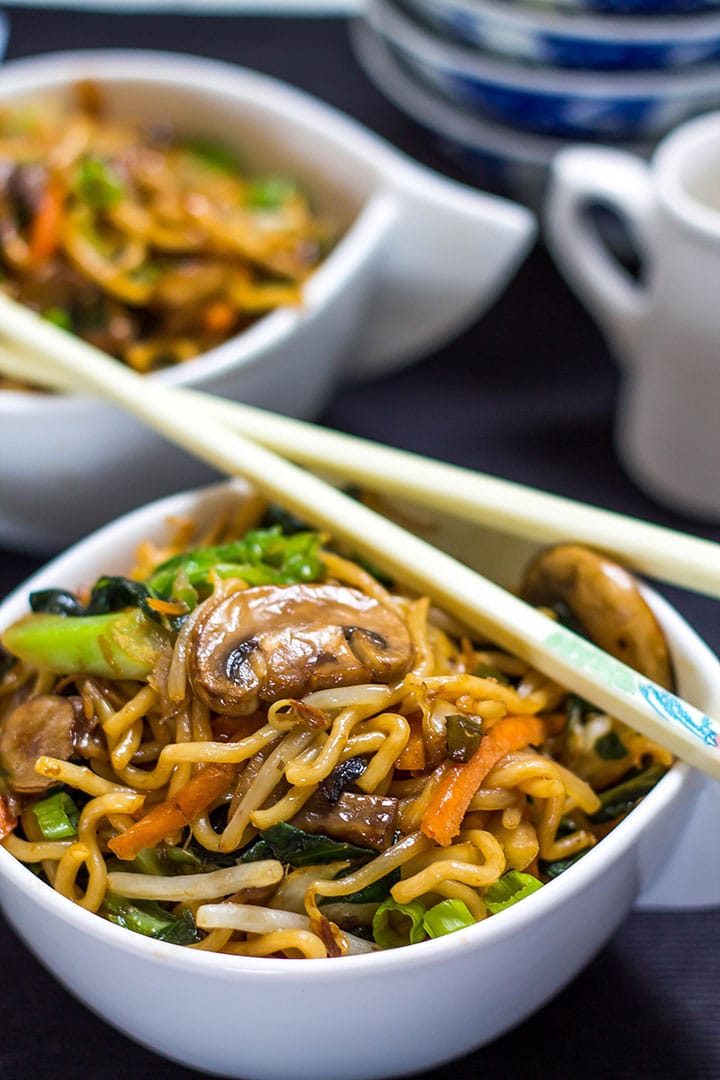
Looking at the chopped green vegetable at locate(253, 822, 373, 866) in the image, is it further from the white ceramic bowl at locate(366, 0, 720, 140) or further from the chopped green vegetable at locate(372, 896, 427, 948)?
the white ceramic bowl at locate(366, 0, 720, 140)

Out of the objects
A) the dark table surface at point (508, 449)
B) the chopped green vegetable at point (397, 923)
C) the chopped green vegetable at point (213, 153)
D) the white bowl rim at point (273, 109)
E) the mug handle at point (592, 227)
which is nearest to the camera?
the chopped green vegetable at point (397, 923)

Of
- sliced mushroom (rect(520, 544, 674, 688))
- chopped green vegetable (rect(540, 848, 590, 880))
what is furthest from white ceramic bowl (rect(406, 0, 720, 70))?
chopped green vegetable (rect(540, 848, 590, 880))

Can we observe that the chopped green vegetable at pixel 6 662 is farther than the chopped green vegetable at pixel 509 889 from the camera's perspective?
Yes

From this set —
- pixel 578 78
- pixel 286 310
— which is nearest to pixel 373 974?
pixel 286 310

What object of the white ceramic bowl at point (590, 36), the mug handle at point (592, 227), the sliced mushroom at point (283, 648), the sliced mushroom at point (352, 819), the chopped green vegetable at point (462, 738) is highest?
the white ceramic bowl at point (590, 36)

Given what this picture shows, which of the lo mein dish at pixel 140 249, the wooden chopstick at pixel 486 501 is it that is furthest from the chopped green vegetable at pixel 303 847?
the lo mein dish at pixel 140 249

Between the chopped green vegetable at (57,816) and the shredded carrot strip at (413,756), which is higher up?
the shredded carrot strip at (413,756)

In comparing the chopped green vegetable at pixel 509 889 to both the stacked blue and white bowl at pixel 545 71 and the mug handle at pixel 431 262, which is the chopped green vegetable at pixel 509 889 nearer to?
the mug handle at pixel 431 262

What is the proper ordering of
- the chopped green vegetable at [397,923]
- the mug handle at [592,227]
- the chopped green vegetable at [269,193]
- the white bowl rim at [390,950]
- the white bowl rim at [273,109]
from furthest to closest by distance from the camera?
1. the chopped green vegetable at [269,193]
2. the mug handle at [592,227]
3. the white bowl rim at [273,109]
4. the chopped green vegetable at [397,923]
5. the white bowl rim at [390,950]
